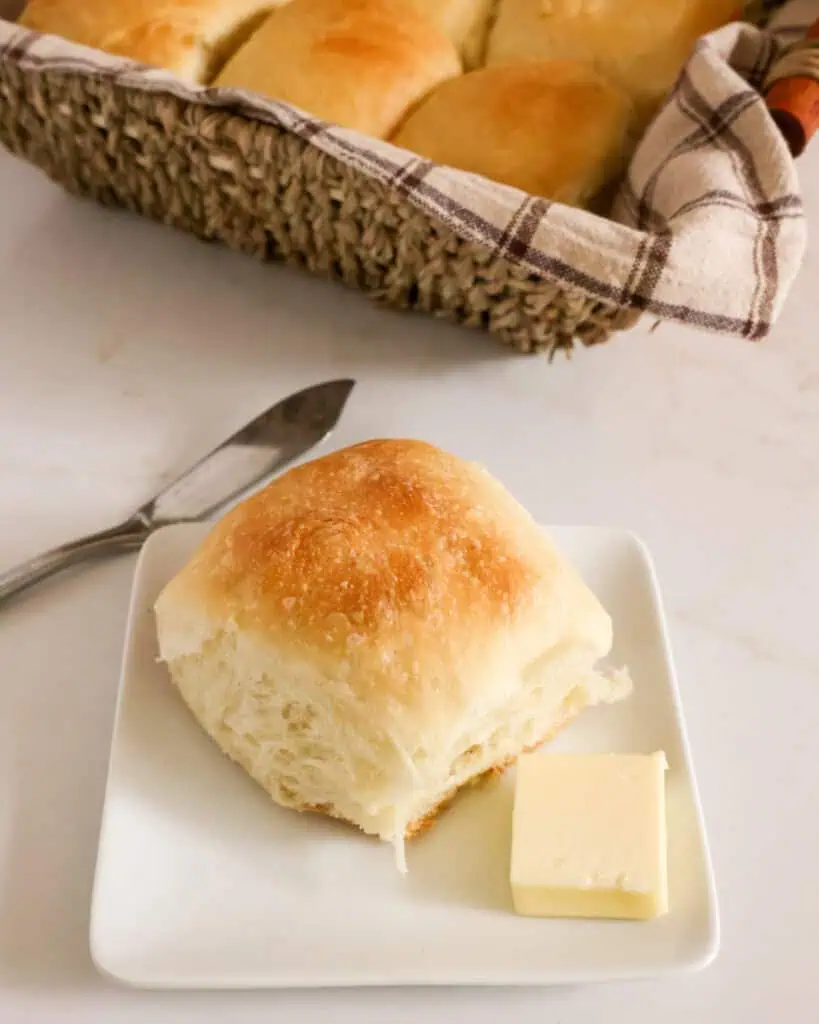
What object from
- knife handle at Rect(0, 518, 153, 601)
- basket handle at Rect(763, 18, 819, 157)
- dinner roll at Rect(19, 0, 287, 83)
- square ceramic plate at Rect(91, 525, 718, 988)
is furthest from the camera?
dinner roll at Rect(19, 0, 287, 83)

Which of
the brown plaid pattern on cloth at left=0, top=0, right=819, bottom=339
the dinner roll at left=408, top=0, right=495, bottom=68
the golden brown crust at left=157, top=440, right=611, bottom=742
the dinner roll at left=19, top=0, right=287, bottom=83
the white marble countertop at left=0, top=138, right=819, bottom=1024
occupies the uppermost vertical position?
the dinner roll at left=19, top=0, right=287, bottom=83

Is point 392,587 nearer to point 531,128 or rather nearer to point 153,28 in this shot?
point 531,128

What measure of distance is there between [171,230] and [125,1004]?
71cm

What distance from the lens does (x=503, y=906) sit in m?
0.50

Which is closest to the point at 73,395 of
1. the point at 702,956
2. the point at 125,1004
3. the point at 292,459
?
the point at 292,459

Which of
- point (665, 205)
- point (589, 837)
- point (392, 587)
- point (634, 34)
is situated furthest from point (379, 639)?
point (634, 34)

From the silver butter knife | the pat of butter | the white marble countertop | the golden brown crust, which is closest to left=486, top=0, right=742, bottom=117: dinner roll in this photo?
the white marble countertop

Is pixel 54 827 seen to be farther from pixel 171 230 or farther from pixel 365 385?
pixel 171 230

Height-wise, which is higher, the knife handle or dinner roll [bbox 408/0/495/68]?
dinner roll [bbox 408/0/495/68]

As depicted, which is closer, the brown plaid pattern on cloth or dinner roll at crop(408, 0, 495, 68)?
the brown plaid pattern on cloth

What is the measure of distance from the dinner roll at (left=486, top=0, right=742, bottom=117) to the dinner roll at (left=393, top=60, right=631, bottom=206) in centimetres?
7

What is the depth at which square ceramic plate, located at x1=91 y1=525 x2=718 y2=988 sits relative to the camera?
463 mm

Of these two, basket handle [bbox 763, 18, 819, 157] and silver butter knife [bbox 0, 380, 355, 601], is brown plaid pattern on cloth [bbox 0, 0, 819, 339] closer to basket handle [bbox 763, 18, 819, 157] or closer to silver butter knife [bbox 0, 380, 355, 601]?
basket handle [bbox 763, 18, 819, 157]

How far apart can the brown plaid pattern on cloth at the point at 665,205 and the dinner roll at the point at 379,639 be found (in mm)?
200
